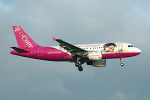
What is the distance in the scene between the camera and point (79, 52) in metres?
65.7

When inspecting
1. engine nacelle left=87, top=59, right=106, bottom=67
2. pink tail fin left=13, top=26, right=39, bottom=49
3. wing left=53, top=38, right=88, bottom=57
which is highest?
pink tail fin left=13, top=26, right=39, bottom=49

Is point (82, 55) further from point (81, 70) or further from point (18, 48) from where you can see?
point (18, 48)

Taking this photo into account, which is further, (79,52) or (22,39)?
(22,39)

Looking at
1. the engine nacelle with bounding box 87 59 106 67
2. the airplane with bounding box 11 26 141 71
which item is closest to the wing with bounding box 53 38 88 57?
the airplane with bounding box 11 26 141 71

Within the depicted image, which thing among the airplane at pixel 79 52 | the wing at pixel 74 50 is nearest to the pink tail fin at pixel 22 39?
the airplane at pixel 79 52

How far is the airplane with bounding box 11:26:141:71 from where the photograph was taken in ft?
214

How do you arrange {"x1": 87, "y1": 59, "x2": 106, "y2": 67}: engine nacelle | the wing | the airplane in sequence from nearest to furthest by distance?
the wing, the airplane, {"x1": 87, "y1": 59, "x2": 106, "y2": 67}: engine nacelle

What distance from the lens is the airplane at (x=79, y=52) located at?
65.4 metres

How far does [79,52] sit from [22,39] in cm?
1242

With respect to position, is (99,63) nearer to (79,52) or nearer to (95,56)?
(95,56)

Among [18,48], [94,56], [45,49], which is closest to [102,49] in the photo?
[94,56]

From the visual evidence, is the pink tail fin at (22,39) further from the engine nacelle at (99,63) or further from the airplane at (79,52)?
the engine nacelle at (99,63)

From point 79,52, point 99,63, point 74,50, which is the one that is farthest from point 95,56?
point 99,63

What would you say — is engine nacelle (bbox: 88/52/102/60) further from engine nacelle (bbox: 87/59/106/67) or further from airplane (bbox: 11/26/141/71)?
engine nacelle (bbox: 87/59/106/67)
